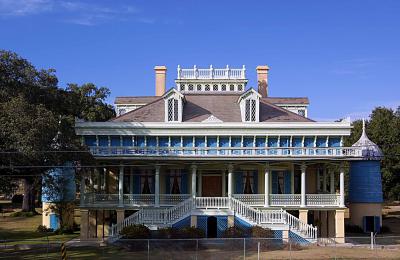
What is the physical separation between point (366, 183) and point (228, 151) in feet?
46.4

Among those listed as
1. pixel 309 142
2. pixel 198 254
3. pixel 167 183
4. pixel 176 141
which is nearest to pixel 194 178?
pixel 176 141

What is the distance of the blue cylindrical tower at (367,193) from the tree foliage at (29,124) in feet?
76.9

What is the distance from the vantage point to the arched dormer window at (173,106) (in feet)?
135

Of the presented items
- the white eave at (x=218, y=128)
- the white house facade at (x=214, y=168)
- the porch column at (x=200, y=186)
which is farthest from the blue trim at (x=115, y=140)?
the porch column at (x=200, y=186)

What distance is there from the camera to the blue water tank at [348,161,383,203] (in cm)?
4606

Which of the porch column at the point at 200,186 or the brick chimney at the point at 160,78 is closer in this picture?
the porch column at the point at 200,186

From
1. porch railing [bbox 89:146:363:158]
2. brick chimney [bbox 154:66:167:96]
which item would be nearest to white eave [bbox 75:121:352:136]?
porch railing [bbox 89:146:363:158]

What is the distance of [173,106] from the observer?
41.2m

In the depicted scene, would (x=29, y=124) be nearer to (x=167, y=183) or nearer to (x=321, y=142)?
(x=167, y=183)

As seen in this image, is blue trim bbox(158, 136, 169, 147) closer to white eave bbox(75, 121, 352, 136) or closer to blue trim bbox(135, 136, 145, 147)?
white eave bbox(75, 121, 352, 136)

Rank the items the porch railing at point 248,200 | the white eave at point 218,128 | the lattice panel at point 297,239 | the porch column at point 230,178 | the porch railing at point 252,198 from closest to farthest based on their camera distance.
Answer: the lattice panel at point 297,239, the porch column at point 230,178, the porch railing at point 248,200, the porch railing at point 252,198, the white eave at point 218,128

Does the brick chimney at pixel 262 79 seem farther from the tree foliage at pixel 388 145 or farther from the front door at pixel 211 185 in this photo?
the tree foliage at pixel 388 145

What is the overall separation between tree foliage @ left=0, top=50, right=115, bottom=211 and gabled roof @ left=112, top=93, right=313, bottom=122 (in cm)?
767

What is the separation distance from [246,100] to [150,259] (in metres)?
16.8
